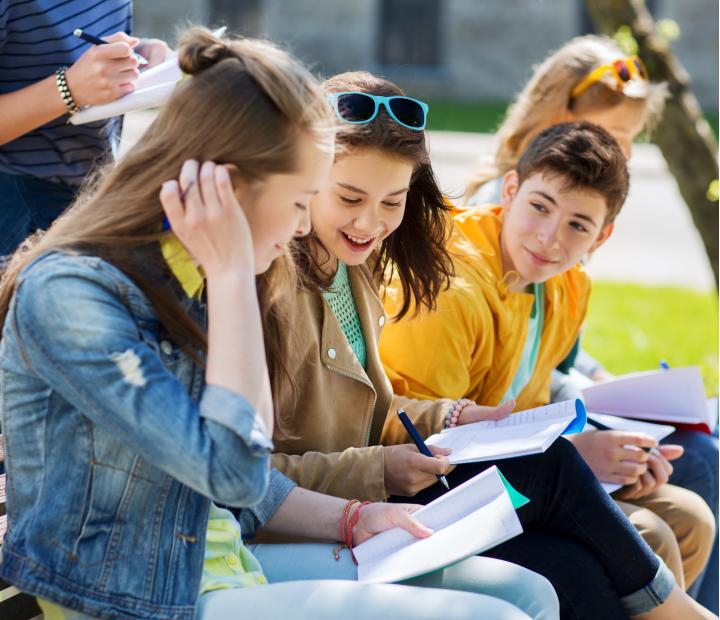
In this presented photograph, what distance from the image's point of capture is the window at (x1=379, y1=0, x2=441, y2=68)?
22.6 meters

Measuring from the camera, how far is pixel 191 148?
5.49ft

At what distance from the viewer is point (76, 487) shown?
1.64 metres

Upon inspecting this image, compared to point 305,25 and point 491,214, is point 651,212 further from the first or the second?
point 305,25

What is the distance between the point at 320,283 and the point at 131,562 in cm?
88

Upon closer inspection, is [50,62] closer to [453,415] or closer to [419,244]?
[419,244]

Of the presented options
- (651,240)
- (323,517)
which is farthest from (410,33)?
(323,517)

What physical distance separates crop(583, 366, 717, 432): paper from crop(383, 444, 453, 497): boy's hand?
99cm

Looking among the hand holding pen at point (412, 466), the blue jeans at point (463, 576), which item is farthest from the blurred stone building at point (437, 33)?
the blue jeans at point (463, 576)

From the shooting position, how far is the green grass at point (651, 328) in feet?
18.7

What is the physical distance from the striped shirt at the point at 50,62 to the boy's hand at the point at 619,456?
1441 millimetres

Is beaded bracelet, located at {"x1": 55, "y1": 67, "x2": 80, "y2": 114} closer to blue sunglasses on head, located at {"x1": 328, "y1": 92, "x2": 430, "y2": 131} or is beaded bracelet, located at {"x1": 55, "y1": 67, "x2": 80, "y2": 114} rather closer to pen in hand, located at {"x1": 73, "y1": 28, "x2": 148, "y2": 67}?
pen in hand, located at {"x1": 73, "y1": 28, "x2": 148, "y2": 67}

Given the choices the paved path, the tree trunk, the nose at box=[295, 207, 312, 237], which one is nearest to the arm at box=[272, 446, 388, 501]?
the nose at box=[295, 207, 312, 237]

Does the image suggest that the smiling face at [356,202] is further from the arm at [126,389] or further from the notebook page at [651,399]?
the notebook page at [651,399]

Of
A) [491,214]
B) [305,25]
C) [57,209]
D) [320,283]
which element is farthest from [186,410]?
[305,25]
